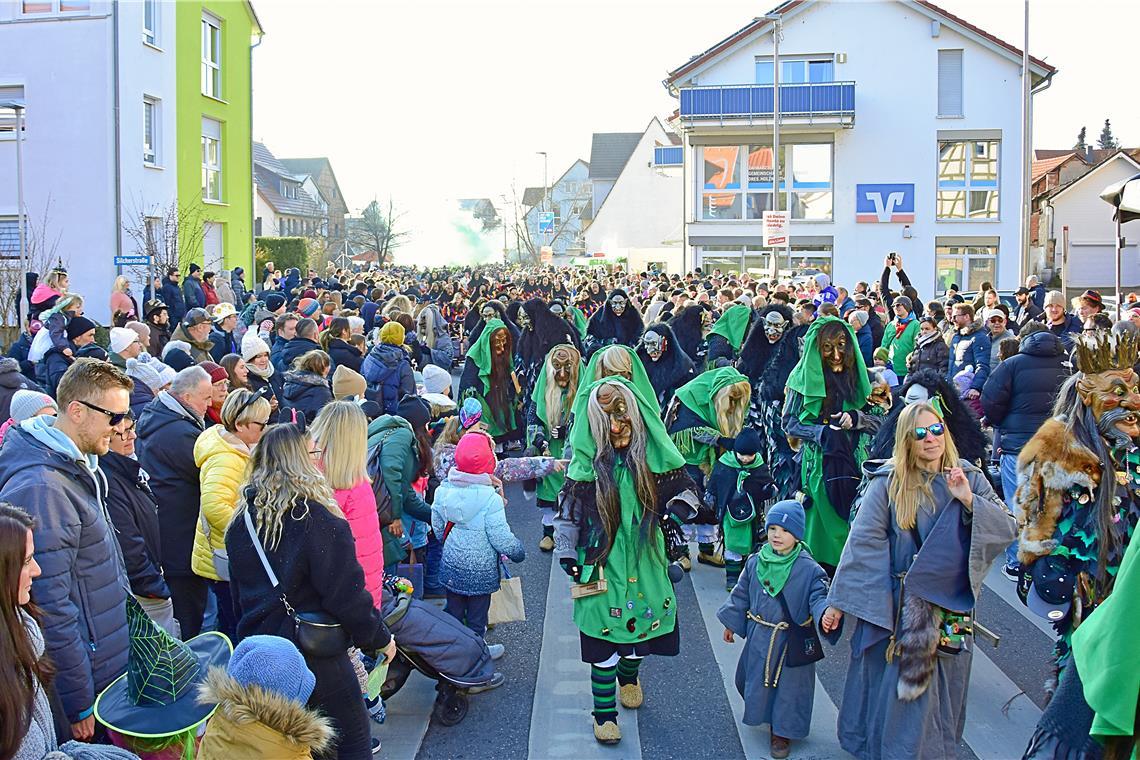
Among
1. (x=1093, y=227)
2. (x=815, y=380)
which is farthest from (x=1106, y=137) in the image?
(x=815, y=380)

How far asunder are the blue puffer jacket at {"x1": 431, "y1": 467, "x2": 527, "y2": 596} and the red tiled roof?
33.6 meters

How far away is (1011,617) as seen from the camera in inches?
307

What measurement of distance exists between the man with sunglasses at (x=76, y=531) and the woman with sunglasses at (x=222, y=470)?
1.00m

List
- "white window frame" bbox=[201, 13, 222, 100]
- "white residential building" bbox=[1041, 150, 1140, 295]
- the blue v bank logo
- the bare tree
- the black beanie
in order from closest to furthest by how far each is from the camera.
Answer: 1. the black beanie
2. the bare tree
3. "white window frame" bbox=[201, 13, 222, 100]
4. the blue v bank logo
5. "white residential building" bbox=[1041, 150, 1140, 295]

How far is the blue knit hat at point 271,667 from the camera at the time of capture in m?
3.56

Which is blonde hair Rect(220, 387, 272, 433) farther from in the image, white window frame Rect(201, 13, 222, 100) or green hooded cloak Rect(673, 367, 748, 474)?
white window frame Rect(201, 13, 222, 100)

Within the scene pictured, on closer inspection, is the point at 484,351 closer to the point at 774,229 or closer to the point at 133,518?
the point at 133,518

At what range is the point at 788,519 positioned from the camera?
18.9 feet

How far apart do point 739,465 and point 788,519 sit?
249 cm

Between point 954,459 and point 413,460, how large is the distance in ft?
10.5

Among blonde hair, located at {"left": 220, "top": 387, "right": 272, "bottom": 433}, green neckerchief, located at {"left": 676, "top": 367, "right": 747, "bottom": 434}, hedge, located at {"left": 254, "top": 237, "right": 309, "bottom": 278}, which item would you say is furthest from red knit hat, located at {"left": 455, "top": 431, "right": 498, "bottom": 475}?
hedge, located at {"left": 254, "top": 237, "right": 309, "bottom": 278}

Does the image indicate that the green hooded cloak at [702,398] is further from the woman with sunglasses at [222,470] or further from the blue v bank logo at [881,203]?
the blue v bank logo at [881,203]

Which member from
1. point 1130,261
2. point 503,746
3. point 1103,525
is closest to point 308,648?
point 503,746

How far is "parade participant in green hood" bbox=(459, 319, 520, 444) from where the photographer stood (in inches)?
451
